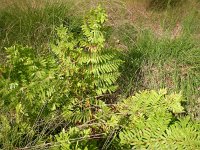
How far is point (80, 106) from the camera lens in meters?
2.12

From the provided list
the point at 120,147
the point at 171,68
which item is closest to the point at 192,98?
the point at 171,68

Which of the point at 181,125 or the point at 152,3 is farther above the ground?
the point at 152,3

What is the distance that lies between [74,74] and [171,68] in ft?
3.21

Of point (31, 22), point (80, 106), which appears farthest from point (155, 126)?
point (31, 22)

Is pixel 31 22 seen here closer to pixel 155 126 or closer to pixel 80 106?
pixel 80 106

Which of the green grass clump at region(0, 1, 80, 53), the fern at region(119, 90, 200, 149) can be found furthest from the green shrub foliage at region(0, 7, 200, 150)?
the green grass clump at region(0, 1, 80, 53)

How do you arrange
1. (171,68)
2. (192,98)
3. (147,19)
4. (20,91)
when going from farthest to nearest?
(147,19), (171,68), (192,98), (20,91)

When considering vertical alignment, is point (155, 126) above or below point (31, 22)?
below

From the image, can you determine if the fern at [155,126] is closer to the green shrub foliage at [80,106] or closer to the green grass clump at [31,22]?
the green shrub foliage at [80,106]

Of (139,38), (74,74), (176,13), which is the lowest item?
(74,74)

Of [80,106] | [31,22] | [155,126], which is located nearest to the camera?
[155,126]

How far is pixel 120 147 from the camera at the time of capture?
1962 mm

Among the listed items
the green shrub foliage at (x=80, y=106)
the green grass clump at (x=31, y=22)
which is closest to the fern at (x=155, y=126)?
the green shrub foliage at (x=80, y=106)

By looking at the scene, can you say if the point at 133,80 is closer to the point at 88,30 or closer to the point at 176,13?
the point at 88,30
